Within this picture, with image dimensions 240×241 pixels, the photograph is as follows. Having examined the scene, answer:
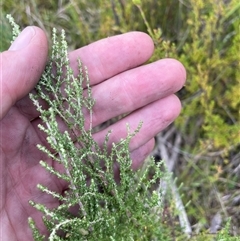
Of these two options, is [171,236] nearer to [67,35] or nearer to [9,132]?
[9,132]

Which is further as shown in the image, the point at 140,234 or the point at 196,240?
the point at 196,240

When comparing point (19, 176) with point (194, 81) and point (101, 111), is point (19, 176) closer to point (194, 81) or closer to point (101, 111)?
point (101, 111)

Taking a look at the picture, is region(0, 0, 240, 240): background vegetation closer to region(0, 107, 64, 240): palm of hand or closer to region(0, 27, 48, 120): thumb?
region(0, 27, 48, 120): thumb

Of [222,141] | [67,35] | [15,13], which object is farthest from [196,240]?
[15,13]

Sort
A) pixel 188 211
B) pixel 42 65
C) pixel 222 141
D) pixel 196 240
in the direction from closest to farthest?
pixel 42 65 → pixel 196 240 → pixel 222 141 → pixel 188 211

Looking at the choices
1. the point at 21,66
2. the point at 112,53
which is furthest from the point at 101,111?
the point at 21,66

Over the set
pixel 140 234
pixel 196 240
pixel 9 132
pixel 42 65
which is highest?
pixel 42 65

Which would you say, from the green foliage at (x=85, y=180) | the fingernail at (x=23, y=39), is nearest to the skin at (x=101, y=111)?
the green foliage at (x=85, y=180)
